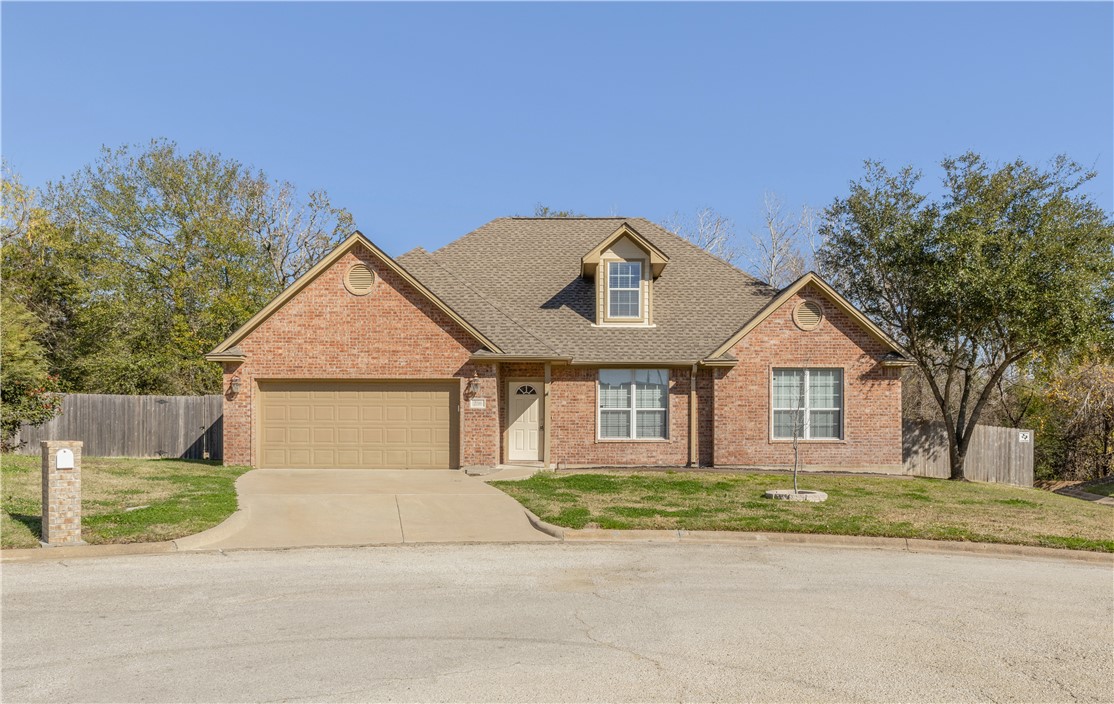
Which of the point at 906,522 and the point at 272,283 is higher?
the point at 272,283

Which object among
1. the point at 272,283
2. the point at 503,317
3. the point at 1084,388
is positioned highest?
the point at 272,283

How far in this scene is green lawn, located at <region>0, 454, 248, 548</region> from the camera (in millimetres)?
10672

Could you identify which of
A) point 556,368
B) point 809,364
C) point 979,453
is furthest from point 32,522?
point 979,453

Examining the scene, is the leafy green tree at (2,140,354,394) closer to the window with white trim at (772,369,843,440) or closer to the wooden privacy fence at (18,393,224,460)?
the wooden privacy fence at (18,393,224,460)

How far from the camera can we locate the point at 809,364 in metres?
21.0

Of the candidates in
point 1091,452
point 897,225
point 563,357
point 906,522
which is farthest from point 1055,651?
point 1091,452

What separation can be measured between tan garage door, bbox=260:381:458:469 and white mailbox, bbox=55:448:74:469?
30.1ft

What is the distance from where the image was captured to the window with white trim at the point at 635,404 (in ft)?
69.4

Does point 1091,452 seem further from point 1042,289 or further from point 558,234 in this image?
point 558,234

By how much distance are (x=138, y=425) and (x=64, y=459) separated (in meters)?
15.4

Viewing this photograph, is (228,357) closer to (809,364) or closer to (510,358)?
(510,358)

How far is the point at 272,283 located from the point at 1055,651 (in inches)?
1382

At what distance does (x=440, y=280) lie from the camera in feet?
75.8

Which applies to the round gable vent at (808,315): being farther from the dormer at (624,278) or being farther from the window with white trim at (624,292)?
the window with white trim at (624,292)
